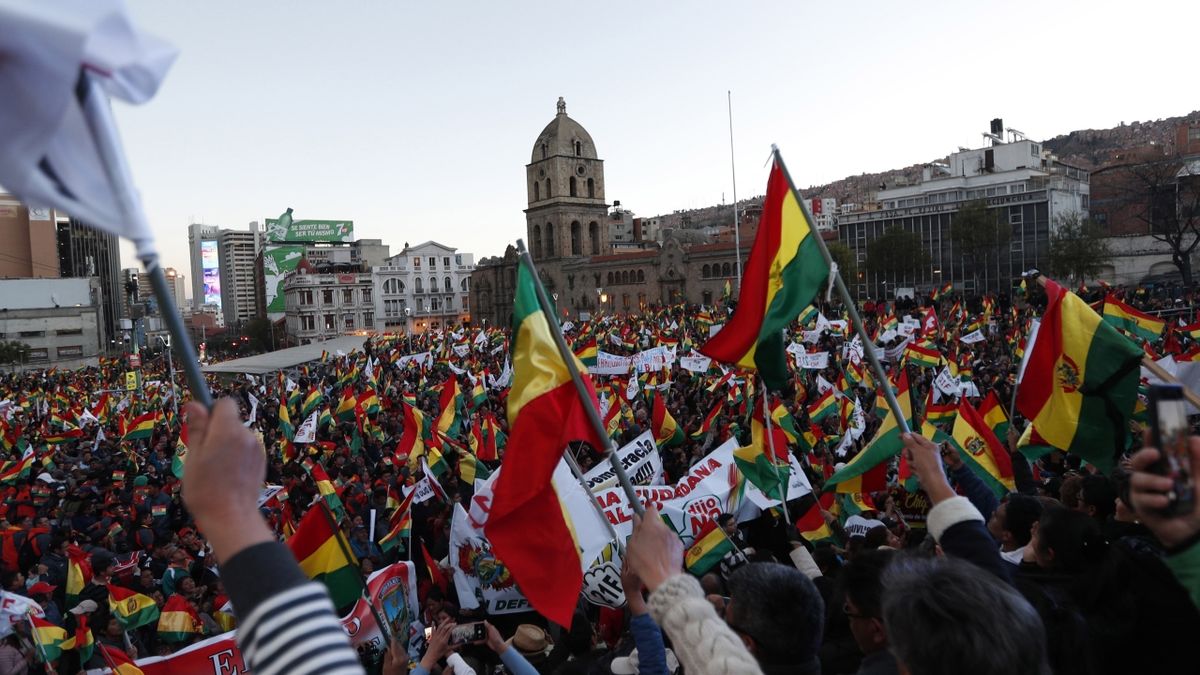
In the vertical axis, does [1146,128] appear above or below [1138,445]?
above

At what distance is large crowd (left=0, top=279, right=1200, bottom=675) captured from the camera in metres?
1.87

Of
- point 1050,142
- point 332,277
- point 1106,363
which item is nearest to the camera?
point 1106,363

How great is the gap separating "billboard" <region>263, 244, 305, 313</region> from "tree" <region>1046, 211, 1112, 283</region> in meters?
90.3

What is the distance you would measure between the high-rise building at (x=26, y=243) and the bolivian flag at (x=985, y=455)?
3398 inches

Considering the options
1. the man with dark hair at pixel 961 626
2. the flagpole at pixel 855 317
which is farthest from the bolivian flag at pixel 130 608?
the man with dark hair at pixel 961 626

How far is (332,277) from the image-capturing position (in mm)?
92000

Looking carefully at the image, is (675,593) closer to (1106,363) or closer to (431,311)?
(1106,363)

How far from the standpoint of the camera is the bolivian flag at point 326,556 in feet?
16.1

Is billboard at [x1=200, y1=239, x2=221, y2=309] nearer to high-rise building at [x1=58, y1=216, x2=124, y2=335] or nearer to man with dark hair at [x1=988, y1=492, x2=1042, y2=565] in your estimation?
high-rise building at [x1=58, y1=216, x2=124, y2=335]

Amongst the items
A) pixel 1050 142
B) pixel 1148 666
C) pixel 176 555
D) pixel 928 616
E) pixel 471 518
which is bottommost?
pixel 176 555

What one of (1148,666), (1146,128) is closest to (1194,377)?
(1148,666)

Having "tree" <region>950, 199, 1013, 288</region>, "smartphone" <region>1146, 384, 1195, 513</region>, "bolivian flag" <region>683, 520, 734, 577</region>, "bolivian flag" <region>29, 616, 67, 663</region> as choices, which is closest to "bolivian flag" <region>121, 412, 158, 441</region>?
"bolivian flag" <region>29, 616, 67, 663</region>

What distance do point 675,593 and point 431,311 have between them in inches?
3811

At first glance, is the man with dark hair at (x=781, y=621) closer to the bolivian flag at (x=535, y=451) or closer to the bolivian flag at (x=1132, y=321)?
the bolivian flag at (x=535, y=451)
